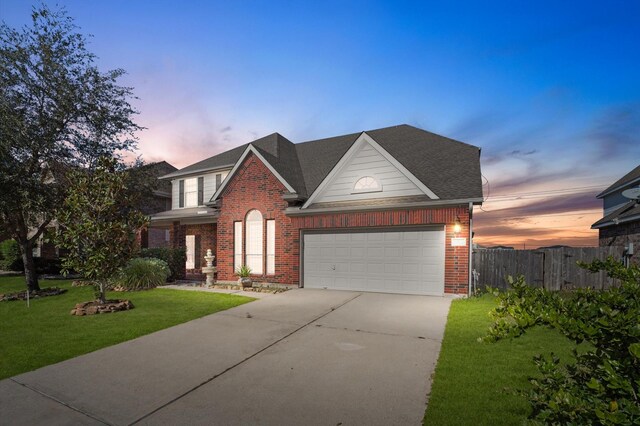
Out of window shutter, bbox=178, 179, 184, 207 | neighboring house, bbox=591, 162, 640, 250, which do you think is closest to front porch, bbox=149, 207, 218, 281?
window shutter, bbox=178, 179, 184, 207

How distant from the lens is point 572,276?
39.0ft

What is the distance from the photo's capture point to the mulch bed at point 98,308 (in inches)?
356

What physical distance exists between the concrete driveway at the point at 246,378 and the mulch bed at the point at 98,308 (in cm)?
312

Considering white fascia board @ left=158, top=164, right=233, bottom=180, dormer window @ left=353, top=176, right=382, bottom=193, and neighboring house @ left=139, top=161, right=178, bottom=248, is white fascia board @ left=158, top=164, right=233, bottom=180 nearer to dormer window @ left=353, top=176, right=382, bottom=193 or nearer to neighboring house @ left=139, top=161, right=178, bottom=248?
neighboring house @ left=139, top=161, right=178, bottom=248

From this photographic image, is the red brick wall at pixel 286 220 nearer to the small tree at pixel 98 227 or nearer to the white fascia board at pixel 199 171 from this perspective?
the white fascia board at pixel 199 171

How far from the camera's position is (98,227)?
382 inches

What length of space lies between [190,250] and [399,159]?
40.1 feet

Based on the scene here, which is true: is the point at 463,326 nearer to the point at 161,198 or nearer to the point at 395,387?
the point at 395,387

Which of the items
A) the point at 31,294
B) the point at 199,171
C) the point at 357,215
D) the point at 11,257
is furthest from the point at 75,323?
the point at 11,257

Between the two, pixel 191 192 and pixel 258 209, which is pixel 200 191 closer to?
pixel 191 192

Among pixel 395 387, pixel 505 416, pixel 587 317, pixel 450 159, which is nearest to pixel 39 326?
pixel 395 387

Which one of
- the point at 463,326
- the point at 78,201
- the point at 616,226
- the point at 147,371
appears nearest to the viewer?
the point at 147,371

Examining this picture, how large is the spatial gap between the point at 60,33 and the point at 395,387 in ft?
56.6

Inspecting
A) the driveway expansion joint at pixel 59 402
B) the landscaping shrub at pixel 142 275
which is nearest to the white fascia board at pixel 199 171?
the landscaping shrub at pixel 142 275
